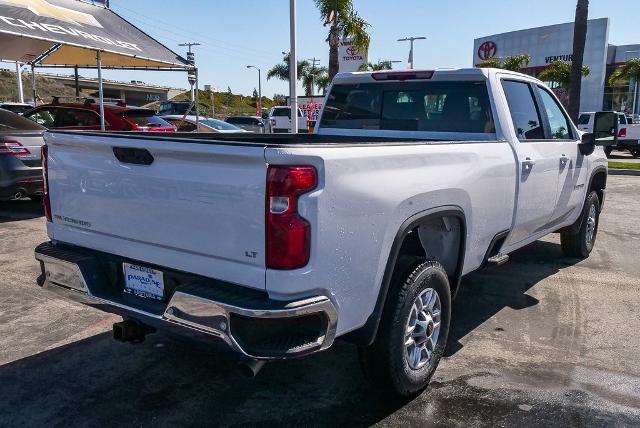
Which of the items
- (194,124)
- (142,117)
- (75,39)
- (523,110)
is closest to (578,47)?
(194,124)

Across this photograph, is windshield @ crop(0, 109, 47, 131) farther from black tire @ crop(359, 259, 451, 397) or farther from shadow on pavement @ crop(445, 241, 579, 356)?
black tire @ crop(359, 259, 451, 397)

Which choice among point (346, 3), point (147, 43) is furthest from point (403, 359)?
point (346, 3)

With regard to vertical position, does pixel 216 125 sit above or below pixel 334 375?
above

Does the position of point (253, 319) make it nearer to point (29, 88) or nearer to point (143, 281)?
point (143, 281)

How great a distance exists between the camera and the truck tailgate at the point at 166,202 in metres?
2.58

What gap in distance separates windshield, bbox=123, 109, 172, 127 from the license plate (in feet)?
27.6

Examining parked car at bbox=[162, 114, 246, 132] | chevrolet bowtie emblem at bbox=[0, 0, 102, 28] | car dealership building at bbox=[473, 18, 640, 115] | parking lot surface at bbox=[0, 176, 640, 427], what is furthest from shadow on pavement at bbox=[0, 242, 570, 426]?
car dealership building at bbox=[473, 18, 640, 115]

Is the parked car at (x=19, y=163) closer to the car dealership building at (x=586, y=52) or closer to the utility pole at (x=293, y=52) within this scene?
the utility pole at (x=293, y=52)

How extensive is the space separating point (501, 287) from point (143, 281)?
3.71m

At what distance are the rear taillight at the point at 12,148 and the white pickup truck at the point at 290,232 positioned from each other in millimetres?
5149

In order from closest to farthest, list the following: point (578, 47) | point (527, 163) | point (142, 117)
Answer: point (527, 163)
point (142, 117)
point (578, 47)

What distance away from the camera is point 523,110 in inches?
190

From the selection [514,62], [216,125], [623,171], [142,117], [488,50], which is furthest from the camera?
[488,50]

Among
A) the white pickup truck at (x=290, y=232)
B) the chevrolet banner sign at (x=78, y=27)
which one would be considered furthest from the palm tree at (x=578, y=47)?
the white pickup truck at (x=290, y=232)
